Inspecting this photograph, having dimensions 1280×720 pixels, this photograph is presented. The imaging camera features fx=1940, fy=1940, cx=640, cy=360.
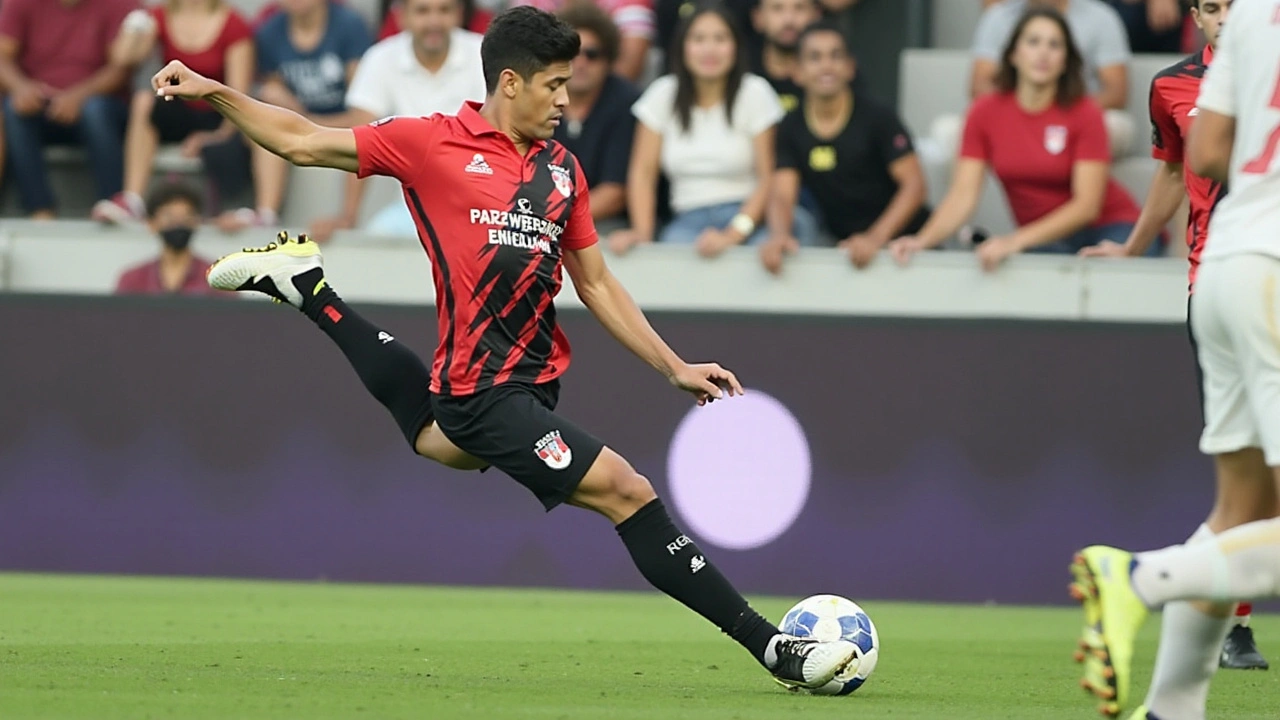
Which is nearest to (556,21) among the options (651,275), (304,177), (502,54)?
(502,54)

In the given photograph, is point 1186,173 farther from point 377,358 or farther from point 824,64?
point 824,64

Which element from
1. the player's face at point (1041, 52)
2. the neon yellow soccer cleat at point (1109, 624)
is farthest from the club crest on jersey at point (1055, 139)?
the neon yellow soccer cleat at point (1109, 624)

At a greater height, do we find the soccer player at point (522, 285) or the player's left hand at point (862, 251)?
the soccer player at point (522, 285)

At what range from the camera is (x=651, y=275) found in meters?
10.2

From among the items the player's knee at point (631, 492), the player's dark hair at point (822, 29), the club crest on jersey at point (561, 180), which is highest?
the club crest on jersey at point (561, 180)

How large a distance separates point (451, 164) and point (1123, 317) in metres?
5.21

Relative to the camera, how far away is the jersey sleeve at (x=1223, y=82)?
4145 millimetres

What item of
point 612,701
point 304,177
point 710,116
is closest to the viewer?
point 612,701

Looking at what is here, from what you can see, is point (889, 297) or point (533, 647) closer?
point (533, 647)

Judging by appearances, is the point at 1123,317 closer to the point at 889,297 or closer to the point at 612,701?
the point at 889,297

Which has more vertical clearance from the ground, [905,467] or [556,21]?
[556,21]

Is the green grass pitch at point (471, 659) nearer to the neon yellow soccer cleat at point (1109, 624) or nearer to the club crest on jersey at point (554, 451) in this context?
the club crest on jersey at point (554, 451)

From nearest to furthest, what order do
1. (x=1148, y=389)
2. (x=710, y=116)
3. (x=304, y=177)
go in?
(x=1148, y=389) < (x=710, y=116) < (x=304, y=177)

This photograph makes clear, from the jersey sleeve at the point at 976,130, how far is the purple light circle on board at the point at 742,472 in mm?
1754
